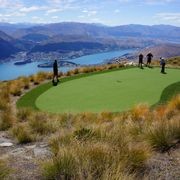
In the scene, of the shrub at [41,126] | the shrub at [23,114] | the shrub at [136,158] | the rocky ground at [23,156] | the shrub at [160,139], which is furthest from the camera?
the shrub at [23,114]

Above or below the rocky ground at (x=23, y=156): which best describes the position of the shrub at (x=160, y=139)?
above

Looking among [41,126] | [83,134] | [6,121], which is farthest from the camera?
[6,121]

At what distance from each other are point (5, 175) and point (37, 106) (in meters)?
10.1

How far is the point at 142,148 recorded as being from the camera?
22.9 feet

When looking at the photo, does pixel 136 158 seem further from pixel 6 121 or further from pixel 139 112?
pixel 6 121

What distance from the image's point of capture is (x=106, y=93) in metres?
17.4

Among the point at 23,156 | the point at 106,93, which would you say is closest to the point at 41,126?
the point at 23,156

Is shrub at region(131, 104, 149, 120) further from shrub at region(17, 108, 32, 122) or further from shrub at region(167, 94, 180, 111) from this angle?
shrub at region(17, 108, 32, 122)

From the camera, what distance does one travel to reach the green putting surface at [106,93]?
49.6ft

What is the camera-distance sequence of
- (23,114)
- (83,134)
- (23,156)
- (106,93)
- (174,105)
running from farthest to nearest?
(106,93), (23,114), (174,105), (83,134), (23,156)

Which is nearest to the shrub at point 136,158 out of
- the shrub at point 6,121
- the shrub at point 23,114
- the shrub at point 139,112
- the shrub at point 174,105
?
the shrub at point 139,112

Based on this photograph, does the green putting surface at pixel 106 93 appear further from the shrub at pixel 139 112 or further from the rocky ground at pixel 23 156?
the rocky ground at pixel 23 156

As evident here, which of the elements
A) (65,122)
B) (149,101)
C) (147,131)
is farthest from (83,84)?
(147,131)

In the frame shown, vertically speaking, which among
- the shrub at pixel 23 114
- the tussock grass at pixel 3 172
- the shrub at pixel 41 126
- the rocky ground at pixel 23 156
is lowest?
the shrub at pixel 23 114
